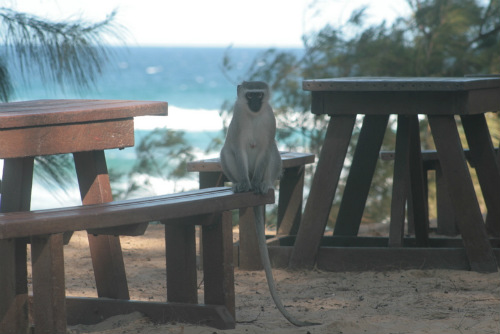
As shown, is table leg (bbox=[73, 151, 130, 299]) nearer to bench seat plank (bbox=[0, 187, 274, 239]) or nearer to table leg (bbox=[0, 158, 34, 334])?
bench seat plank (bbox=[0, 187, 274, 239])

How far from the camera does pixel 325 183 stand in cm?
417

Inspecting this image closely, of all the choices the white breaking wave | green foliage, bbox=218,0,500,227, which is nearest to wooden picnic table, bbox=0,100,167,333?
green foliage, bbox=218,0,500,227

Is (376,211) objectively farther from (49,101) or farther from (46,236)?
(46,236)

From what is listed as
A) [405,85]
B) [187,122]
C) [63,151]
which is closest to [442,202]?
[405,85]

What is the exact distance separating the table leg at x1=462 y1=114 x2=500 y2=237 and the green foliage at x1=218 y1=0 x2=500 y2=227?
3.88 metres

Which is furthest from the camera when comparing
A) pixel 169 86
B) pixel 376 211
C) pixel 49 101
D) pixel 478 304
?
pixel 169 86

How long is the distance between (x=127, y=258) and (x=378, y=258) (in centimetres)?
171

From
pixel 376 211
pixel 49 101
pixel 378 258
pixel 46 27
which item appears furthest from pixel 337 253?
pixel 376 211

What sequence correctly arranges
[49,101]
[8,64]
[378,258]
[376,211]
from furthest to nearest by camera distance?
[376,211] < [8,64] < [378,258] < [49,101]

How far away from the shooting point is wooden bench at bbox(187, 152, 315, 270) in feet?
13.9

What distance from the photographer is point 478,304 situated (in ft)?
10.7

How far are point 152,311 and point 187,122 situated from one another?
2098cm

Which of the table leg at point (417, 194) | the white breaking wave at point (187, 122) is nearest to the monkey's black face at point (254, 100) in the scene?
the table leg at point (417, 194)

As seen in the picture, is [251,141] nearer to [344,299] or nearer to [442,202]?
[344,299]
